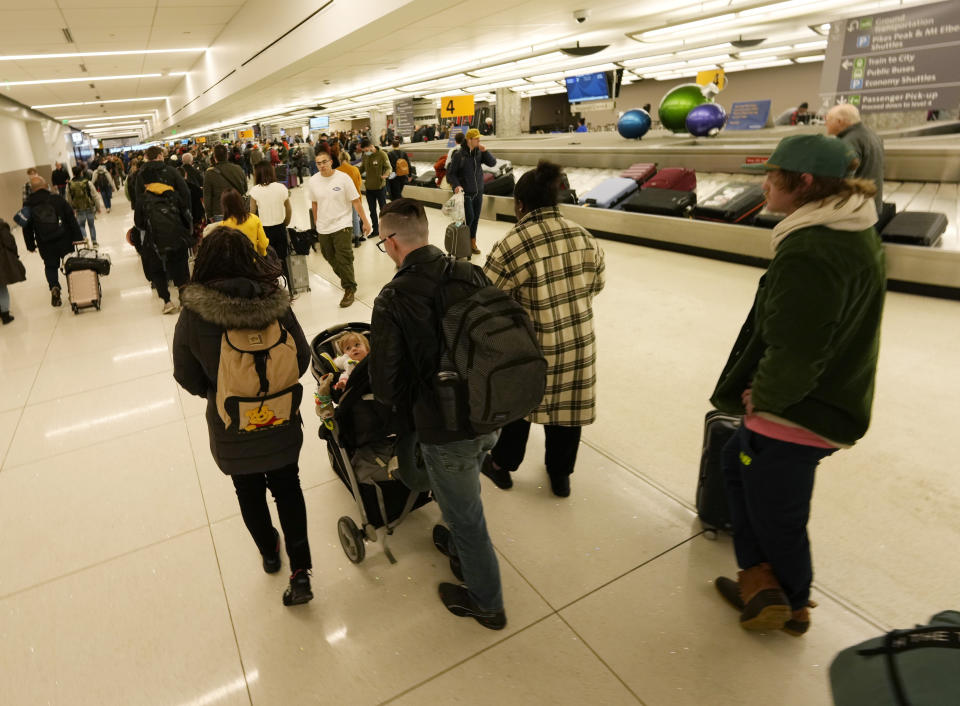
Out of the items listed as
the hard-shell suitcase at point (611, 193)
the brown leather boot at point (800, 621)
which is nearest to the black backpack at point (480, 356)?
the brown leather boot at point (800, 621)

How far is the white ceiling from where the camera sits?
804 centimetres

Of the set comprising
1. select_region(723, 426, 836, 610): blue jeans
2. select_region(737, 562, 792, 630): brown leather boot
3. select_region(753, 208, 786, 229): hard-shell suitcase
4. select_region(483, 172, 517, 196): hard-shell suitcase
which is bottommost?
select_region(737, 562, 792, 630): brown leather boot

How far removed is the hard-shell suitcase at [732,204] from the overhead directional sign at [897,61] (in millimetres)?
1361

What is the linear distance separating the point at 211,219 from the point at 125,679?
664 centimetres

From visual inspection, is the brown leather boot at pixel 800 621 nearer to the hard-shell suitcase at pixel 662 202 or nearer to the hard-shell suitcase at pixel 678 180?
the hard-shell suitcase at pixel 662 202

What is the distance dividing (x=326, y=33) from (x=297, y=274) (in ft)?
15.1

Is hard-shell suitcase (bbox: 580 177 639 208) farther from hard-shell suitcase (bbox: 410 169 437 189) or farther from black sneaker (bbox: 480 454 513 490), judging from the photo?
black sneaker (bbox: 480 454 513 490)

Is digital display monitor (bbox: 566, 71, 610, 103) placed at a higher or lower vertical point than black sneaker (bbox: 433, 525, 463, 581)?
higher

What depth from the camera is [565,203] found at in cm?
937

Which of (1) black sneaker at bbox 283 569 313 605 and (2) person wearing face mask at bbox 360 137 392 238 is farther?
(2) person wearing face mask at bbox 360 137 392 238

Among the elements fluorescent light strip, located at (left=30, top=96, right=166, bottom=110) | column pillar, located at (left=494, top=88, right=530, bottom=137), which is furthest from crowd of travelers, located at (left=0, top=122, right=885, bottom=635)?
fluorescent light strip, located at (left=30, top=96, right=166, bottom=110)

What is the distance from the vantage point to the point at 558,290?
2.47 m

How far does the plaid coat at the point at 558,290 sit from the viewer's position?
2422 mm

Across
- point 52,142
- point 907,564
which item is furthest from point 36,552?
point 52,142
